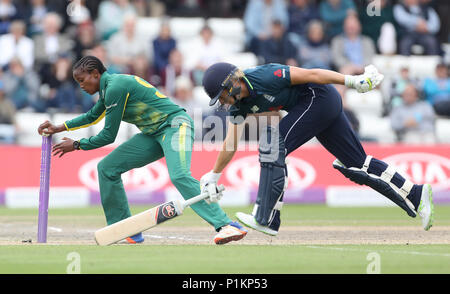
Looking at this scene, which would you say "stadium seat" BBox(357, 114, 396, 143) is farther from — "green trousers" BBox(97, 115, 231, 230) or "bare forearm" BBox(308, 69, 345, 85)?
"bare forearm" BBox(308, 69, 345, 85)

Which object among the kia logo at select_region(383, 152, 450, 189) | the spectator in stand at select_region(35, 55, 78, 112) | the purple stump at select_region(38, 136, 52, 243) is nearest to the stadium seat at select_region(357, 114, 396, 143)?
the kia logo at select_region(383, 152, 450, 189)

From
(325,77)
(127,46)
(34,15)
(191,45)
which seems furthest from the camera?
(191,45)

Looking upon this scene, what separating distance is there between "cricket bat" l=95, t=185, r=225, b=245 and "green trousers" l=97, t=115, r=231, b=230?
22 cm

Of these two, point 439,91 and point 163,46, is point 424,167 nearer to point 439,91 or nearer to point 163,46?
point 439,91

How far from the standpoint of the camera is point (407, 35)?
19.7 metres

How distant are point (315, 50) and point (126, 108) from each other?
391 inches

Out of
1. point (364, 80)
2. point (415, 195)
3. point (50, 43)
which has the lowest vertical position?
point (415, 195)

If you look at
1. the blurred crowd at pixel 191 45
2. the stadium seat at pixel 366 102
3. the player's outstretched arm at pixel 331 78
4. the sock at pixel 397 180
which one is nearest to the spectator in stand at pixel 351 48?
the blurred crowd at pixel 191 45

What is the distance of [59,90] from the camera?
16797mm

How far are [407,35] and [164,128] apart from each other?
1177 cm

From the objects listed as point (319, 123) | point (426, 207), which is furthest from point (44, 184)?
point (426, 207)

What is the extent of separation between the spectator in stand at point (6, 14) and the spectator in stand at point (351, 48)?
6.73m

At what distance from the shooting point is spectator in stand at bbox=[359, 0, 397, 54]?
64.7 ft

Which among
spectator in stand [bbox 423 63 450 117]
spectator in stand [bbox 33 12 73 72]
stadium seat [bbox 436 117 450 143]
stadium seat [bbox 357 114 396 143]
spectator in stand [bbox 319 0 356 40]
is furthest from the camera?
spectator in stand [bbox 319 0 356 40]
